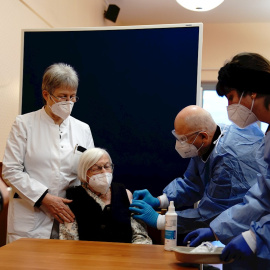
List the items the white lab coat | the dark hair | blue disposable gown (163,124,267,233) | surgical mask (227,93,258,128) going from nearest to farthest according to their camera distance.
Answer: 1. the dark hair
2. surgical mask (227,93,258,128)
3. blue disposable gown (163,124,267,233)
4. the white lab coat

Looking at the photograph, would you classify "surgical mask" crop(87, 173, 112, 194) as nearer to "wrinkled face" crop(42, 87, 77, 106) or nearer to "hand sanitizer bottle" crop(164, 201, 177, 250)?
"wrinkled face" crop(42, 87, 77, 106)

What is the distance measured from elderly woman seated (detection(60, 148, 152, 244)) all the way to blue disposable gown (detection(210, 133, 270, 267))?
59 centimetres

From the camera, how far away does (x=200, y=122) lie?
2215 millimetres

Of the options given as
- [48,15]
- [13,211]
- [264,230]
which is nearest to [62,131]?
[13,211]

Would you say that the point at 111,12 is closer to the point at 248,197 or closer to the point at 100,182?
the point at 100,182

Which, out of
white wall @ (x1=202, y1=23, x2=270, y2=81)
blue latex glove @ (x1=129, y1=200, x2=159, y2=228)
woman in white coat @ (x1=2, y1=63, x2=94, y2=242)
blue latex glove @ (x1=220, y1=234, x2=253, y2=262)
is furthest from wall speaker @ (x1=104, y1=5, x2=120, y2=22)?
blue latex glove @ (x1=220, y1=234, x2=253, y2=262)

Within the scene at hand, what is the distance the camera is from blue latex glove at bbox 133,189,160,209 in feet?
7.88

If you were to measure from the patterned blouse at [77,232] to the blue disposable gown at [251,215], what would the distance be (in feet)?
1.89

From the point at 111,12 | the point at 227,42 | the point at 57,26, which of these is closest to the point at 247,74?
the point at 57,26

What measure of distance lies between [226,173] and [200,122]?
342 millimetres

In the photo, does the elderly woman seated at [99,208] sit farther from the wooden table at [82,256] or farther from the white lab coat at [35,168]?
the wooden table at [82,256]

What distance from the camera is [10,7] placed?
3104 mm

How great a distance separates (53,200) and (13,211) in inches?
11.8

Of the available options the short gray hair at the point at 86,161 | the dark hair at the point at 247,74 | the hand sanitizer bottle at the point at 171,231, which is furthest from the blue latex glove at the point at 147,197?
the dark hair at the point at 247,74
